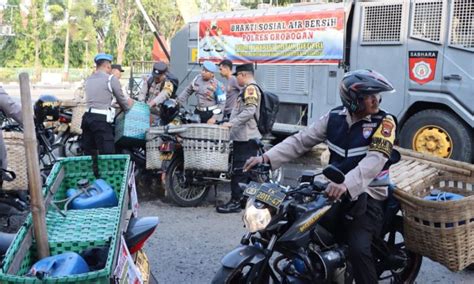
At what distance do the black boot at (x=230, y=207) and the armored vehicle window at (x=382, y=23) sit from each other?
408 cm

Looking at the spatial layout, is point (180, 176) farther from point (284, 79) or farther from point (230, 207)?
point (284, 79)

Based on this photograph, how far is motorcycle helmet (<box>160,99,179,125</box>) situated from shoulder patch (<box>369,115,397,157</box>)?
4.15m

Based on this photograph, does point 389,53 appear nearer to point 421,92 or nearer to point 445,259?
point 421,92

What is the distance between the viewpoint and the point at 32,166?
260cm

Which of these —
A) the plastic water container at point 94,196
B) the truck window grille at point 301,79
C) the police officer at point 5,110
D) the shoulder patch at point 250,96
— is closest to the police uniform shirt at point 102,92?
the shoulder patch at point 250,96

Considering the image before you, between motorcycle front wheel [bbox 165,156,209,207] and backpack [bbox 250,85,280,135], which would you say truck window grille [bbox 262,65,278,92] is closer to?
backpack [bbox 250,85,280,135]

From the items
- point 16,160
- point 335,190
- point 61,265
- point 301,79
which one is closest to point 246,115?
point 16,160

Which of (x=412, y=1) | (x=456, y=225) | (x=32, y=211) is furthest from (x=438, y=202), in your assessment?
(x=412, y=1)

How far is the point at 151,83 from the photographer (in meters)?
9.01

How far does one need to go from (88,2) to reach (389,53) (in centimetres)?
4182

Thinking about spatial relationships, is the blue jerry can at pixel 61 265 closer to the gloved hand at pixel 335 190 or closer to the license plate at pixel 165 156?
the gloved hand at pixel 335 190

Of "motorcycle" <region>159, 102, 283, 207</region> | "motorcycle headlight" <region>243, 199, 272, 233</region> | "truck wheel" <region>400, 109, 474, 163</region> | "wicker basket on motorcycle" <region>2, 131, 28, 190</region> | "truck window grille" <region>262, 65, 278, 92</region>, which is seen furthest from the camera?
"truck window grille" <region>262, 65, 278, 92</region>

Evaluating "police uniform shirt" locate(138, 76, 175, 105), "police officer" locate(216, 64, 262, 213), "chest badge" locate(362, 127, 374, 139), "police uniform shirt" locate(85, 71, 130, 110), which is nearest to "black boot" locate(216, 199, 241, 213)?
A: "police officer" locate(216, 64, 262, 213)

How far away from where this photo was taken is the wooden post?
2588mm
